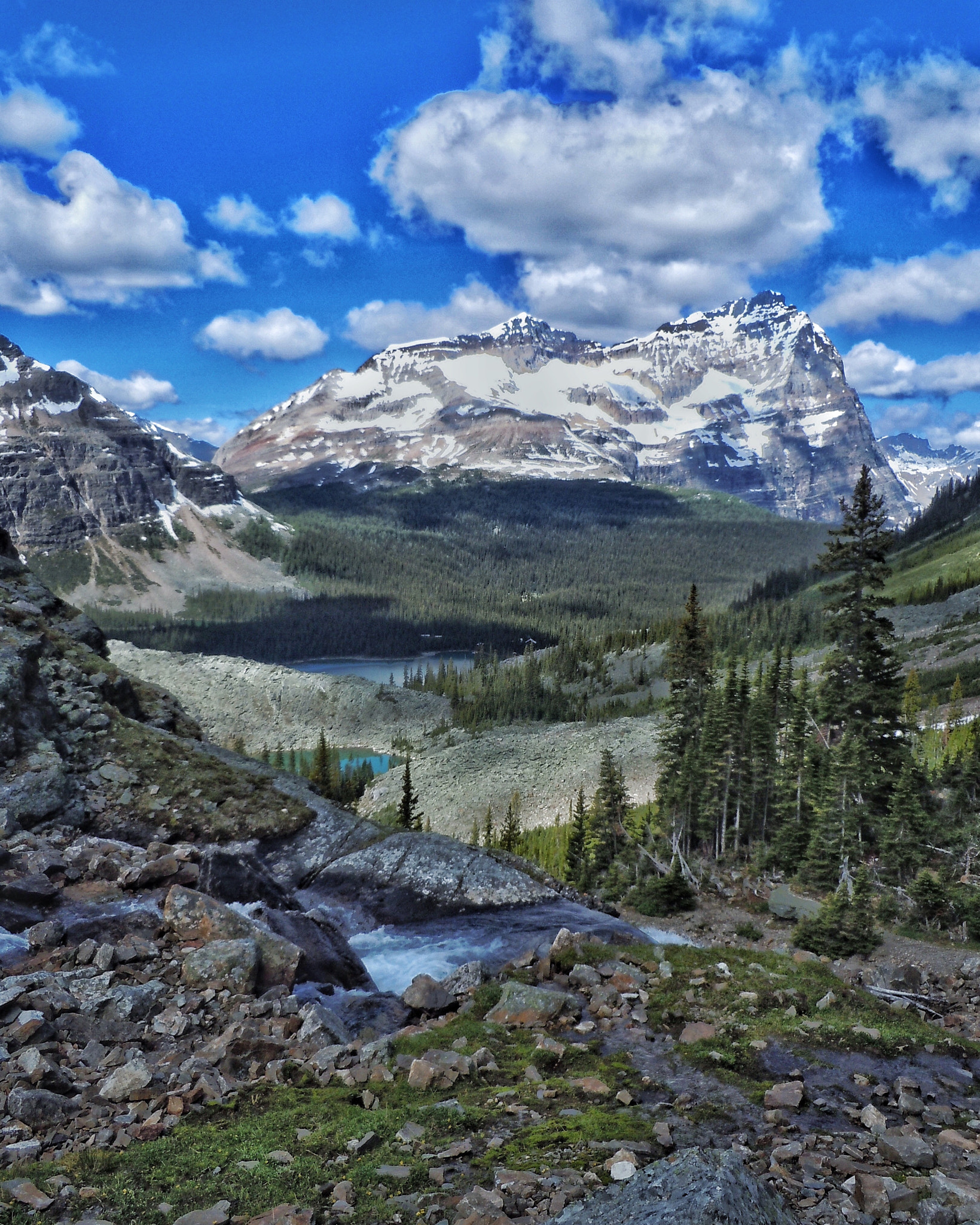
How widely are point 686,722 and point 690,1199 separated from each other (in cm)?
4504

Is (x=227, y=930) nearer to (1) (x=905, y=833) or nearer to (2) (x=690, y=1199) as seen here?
(2) (x=690, y=1199)

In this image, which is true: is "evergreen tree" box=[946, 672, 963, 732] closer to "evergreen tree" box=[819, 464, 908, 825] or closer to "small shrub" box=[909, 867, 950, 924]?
"evergreen tree" box=[819, 464, 908, 825]

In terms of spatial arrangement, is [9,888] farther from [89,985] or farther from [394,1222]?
[394,1222]

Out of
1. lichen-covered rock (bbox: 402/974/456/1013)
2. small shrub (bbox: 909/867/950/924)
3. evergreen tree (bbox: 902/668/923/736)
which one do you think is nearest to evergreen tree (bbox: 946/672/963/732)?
evergreen tree (bbox: 902/668/923/736)

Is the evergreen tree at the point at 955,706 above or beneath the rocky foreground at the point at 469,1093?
beneath

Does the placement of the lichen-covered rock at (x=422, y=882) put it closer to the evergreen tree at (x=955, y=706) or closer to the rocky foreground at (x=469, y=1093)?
the rocky foreground at (x=469, y=1093)

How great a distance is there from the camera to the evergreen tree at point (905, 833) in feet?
112

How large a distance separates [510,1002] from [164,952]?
24.9 feet

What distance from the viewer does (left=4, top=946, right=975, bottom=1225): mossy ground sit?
9.05 m

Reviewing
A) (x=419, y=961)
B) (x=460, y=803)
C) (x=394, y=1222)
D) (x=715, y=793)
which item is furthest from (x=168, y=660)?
(x=394, y=1222)

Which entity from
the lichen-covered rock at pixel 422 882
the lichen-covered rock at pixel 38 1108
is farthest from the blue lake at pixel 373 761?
the lichen-covered rock at pixel 38 1108

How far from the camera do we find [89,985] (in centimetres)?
1406

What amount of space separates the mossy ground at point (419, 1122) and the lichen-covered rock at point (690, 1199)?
1.59 metres

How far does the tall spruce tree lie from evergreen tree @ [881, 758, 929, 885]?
43.6ft
